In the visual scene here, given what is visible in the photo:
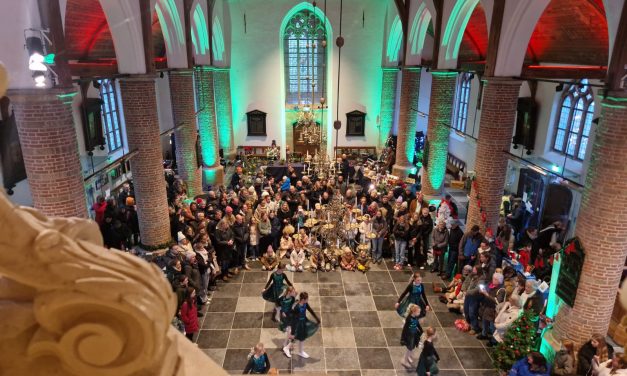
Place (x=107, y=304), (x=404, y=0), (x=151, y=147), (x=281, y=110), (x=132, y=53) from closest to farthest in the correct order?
(x=107, y=304) < (x=132, y=53) < (x=151, y=147) < (x=404, y=0) < (x=281, y=110)

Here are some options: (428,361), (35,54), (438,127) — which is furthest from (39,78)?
(438,127)

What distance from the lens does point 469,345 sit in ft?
28.2

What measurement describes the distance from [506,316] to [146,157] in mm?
8708

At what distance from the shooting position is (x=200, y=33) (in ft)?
53.9

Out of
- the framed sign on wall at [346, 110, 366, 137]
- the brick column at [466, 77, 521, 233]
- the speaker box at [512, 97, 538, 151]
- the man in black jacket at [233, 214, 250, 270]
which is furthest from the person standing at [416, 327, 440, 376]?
the framed sign on wall at [346, 110, 366, 137]

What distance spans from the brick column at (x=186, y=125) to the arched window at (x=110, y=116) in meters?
5.16

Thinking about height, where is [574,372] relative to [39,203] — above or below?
below

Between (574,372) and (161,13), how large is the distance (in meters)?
12.8

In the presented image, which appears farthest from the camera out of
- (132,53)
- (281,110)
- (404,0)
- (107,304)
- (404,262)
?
(281,110)

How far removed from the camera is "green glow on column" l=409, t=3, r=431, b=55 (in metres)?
15.7

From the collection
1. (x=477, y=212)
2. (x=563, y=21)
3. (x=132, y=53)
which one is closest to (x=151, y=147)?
(x=132, y=53)

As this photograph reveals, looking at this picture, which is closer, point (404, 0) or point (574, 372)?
point (574, 372)

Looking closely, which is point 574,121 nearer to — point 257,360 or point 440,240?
point 440,240

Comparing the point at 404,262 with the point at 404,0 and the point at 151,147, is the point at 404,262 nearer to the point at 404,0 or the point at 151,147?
the point at 151,147
